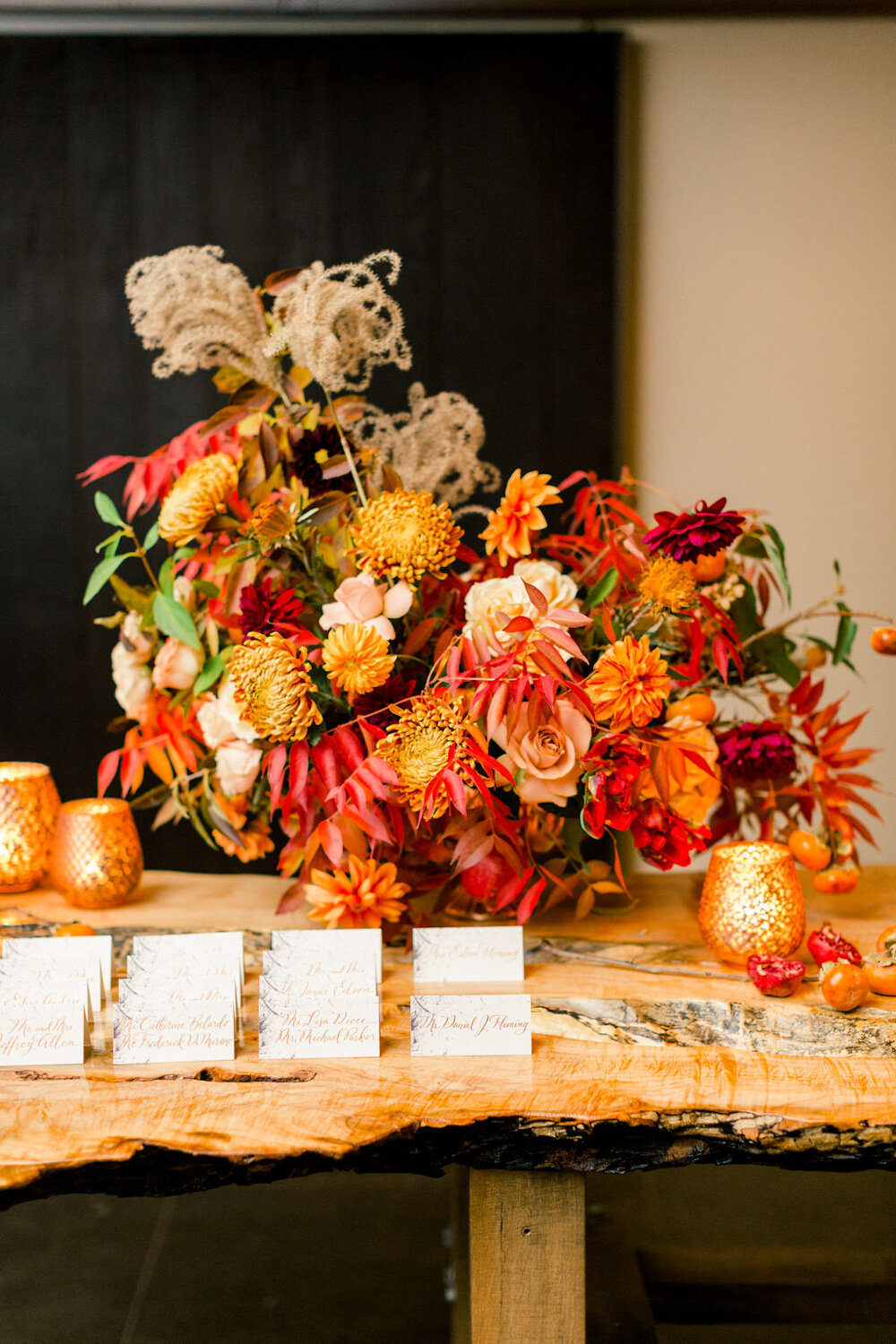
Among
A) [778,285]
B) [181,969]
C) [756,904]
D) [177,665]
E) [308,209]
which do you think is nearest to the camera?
[181,969]

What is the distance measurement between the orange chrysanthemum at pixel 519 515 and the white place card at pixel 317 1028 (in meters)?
0.43

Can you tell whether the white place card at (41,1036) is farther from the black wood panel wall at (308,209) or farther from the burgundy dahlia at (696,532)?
the black wood panel wall at (308,209)

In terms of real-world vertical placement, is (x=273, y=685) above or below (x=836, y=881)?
above

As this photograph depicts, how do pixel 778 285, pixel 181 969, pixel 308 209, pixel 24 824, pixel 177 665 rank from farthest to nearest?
1. pixel 778 285
2. pixel 308 209
3. pixel 24 824
4. pixel 177 665
5. pixel 181 969

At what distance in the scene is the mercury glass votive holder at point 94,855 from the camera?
44.6 inches

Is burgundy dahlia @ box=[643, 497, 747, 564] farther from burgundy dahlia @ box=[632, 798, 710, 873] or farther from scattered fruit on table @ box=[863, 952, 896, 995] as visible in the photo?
scattered fruit on table @ box=[863, 952, 896, 995]

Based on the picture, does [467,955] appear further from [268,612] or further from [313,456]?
[313,456]

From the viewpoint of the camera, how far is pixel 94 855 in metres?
1.14

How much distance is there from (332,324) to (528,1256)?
85cm

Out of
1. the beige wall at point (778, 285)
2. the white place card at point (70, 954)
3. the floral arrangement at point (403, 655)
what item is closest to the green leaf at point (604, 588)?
the floral arrangement at point (403, 655)

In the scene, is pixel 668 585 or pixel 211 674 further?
pixel 211 674

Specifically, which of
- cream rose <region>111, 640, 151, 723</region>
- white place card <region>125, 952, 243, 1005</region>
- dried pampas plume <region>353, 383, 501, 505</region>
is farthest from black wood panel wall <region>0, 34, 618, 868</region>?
white place card <region>125, 952, 243, 1005</region>

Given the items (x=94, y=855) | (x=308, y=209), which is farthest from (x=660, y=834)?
(x=308, y=209)

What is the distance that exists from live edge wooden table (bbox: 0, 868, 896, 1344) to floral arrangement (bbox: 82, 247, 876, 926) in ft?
0.51
